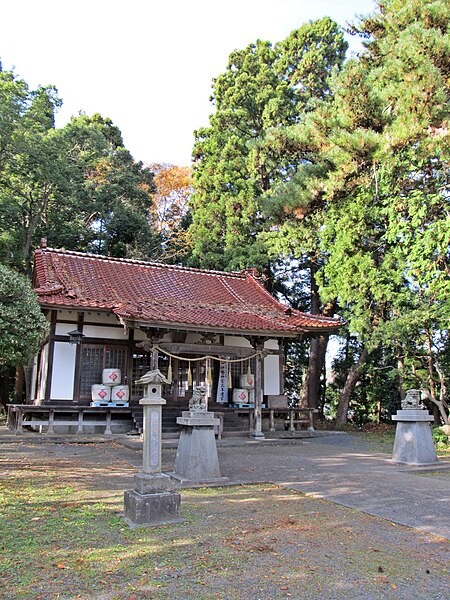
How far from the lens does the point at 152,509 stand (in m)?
4.88

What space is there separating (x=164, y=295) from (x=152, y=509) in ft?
34.5

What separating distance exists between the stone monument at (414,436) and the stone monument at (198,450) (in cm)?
398

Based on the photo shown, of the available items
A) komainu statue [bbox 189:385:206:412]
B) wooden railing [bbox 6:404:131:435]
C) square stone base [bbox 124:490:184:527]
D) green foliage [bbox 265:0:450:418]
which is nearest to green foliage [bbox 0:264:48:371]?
komainu statue [bbox 189:385:206:412]

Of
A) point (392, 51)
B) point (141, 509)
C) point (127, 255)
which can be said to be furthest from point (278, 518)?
point (127, 255)

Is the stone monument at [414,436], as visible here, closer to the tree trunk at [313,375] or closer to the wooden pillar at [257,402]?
the wooden pillar at [257,402]

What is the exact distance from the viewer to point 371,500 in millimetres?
6059

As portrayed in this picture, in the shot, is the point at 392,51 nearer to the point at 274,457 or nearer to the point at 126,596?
the point at 274,457

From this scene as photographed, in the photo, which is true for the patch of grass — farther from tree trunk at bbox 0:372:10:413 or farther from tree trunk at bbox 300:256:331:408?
tree trunk at bbox 0:372:10:413

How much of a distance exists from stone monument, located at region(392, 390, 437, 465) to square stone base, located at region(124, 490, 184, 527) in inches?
217

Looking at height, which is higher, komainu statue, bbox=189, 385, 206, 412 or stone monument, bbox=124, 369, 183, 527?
komainu statue, bbox=189, 385, 206, 412

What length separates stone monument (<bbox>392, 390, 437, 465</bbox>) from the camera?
349 inches

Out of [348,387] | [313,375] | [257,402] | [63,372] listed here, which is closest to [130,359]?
[63,372]

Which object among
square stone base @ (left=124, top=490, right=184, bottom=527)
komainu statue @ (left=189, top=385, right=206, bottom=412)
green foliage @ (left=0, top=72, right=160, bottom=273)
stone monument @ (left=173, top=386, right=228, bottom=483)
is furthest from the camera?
green foliage @ (left=0, top=72, right=160, bottom=273)

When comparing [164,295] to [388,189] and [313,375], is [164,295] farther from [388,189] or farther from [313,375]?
[313,375]
